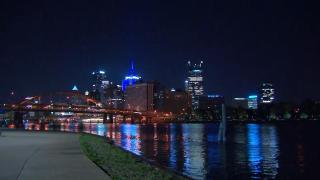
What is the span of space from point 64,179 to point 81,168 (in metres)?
2.53

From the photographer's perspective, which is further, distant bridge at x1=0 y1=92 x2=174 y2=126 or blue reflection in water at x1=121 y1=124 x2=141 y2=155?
distant bridge at x1=0 y1=92 x2=174 y2=126

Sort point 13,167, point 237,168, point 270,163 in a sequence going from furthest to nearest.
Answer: point 270,163 → point 237,168 → point 13,167

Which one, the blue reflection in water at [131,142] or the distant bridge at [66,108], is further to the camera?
the distant bridge at [66,108]

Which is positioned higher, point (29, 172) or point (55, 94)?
point (55, 94)

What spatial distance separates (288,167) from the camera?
88.2ft

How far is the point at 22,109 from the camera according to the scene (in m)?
130

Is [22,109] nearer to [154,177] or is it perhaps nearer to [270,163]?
[270,163]

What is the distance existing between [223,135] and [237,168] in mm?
30980

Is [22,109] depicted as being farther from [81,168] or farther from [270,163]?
[81,168]

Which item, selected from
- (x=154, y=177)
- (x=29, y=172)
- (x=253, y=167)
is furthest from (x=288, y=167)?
(x=29, y=172)

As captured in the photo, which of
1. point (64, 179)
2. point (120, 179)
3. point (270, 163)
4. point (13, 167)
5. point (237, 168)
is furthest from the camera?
point (270, 163)

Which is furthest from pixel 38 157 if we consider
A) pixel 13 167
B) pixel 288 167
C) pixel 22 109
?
pixel 22 109

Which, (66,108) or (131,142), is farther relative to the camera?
(66,108)

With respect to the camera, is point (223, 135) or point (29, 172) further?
point (223, 135)
